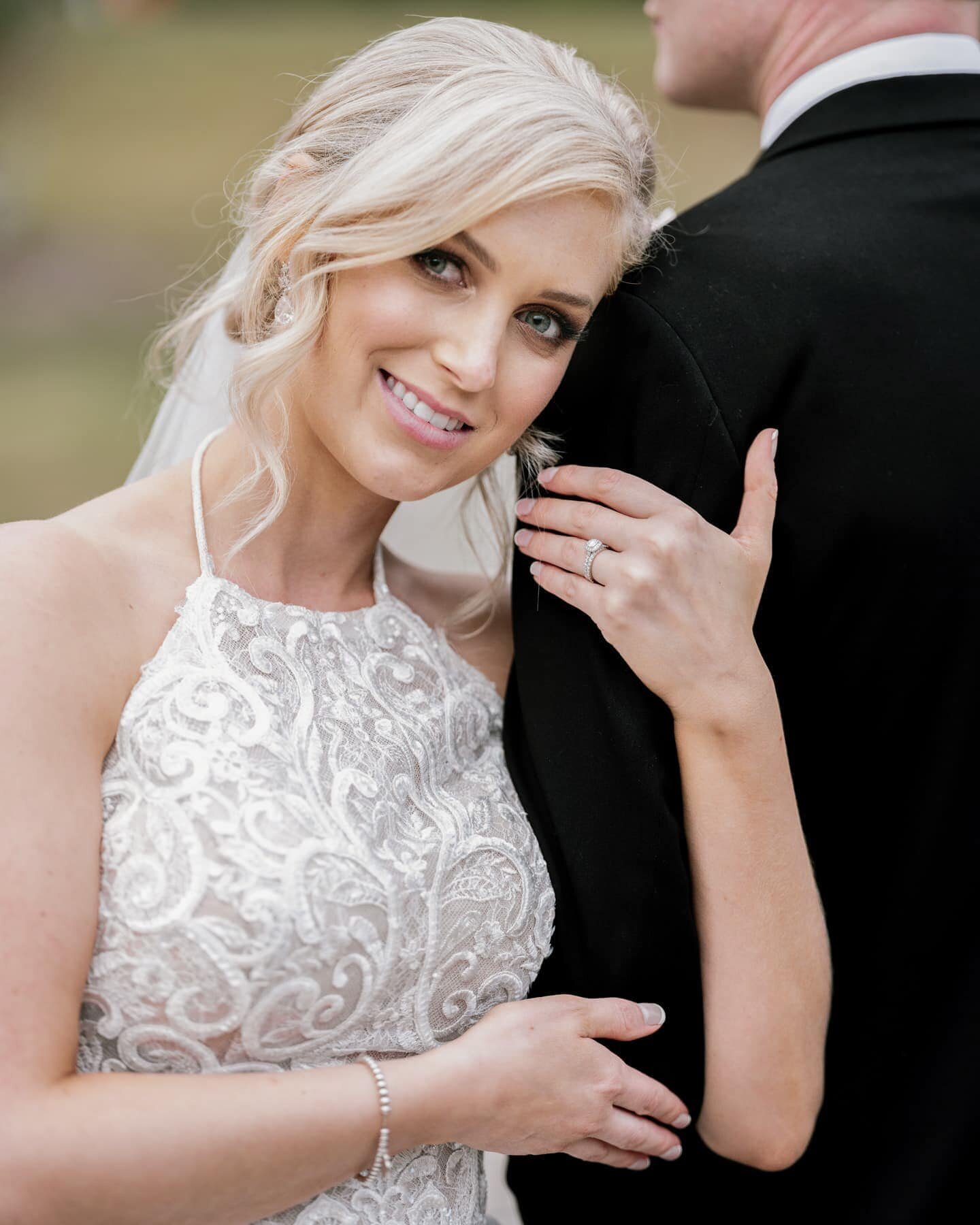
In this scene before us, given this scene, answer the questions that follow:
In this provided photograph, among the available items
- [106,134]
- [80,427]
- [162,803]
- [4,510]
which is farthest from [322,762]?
[106,134]

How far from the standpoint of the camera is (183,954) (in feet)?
5.19

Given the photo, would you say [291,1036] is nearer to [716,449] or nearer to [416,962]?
[416,962]

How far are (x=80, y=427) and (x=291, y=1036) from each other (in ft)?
37.2

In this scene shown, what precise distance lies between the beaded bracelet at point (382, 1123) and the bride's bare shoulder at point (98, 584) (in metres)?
0.60

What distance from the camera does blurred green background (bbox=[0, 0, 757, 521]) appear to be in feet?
42.3

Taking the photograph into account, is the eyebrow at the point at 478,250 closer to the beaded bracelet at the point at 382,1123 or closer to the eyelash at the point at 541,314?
the eyelash at the point at 541,314

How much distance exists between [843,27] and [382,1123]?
1.91 m

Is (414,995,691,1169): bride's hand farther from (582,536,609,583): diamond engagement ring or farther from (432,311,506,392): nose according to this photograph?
(432,311,506,392): nose

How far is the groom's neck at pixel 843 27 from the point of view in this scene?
2.08m

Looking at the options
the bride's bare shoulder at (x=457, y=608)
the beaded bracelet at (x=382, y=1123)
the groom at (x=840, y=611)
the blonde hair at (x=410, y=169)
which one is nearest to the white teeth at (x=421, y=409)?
the blonde hair at (x=410, y=169)

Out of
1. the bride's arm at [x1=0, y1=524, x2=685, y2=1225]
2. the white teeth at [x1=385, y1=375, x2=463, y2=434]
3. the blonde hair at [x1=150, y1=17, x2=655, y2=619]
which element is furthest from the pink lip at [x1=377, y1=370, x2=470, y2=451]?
the bride's arm at [x1=0, y1=524, x2=685, y2=1225]

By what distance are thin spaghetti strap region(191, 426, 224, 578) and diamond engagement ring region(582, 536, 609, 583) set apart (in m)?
0.57

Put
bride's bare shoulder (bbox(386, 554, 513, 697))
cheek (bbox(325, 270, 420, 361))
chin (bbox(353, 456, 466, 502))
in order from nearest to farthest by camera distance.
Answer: cheek (bbox(325, 270, 420, 361))
chin (bbox(353, 456, 466, 502))
bride's bare shoulder (bbox(386, 554, 513, 697))

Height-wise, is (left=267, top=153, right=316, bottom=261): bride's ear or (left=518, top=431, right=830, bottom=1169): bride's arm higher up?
(left=267, top=153, right=316, bottom=261): bride's ear
